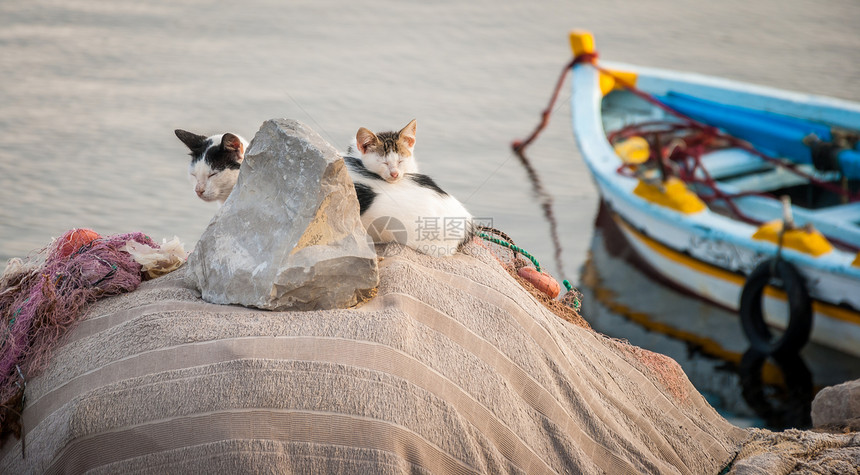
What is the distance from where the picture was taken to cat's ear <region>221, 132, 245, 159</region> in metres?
2.46

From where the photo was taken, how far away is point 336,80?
29.6ft

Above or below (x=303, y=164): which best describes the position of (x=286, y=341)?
below

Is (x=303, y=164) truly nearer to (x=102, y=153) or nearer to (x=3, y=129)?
(x=102, y=153)

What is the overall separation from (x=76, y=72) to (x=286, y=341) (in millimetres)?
7888

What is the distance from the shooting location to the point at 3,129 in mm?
7301

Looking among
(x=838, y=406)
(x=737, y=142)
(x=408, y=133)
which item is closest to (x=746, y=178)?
(x=737, y=142)

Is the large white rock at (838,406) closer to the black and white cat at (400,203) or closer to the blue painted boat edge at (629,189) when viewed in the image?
the black and white cat at (400,203)

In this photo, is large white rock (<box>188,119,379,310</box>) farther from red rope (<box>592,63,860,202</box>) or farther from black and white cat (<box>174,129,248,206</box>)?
red rope (<box>592,63,860,202</box>)

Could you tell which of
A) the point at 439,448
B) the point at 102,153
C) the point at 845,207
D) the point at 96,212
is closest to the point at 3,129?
the point at 102,153

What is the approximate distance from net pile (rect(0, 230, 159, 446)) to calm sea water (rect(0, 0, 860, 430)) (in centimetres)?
357

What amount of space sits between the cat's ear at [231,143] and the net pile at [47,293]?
16.7 inches

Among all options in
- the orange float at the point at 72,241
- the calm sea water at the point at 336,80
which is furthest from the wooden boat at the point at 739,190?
the orange float at the point at 72,241

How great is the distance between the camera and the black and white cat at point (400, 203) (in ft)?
8.07

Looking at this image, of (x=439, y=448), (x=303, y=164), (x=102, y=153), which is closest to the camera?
(x=439, y=448)
